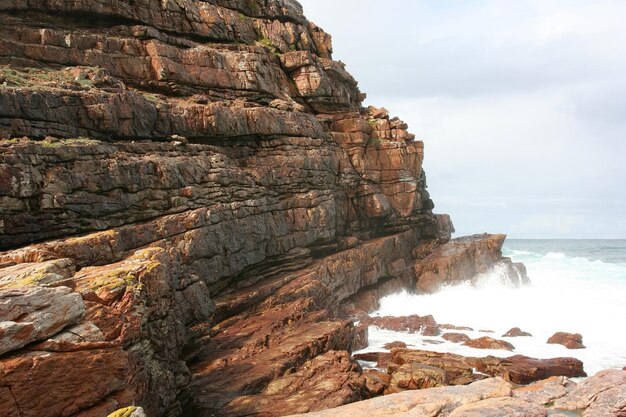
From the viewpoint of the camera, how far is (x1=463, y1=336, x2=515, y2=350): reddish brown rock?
30.8 meters

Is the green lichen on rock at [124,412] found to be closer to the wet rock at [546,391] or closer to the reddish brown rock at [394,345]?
the wet rock at [546,391]

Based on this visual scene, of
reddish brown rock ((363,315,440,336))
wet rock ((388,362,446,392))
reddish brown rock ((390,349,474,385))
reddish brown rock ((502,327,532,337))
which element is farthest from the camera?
reddish brown rock ((363,315,440,336))

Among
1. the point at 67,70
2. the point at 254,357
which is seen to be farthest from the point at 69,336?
the point at 67,70

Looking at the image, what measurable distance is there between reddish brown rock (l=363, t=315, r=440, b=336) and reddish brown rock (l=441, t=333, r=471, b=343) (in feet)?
4.47

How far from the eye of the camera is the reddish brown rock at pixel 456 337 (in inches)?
1297

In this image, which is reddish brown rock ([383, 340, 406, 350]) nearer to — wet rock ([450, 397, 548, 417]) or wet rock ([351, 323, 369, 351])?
wet rock ([351, 323, 369, 351])

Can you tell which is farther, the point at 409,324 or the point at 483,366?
the point at 409,324

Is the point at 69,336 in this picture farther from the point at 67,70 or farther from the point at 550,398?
the point at 67,70

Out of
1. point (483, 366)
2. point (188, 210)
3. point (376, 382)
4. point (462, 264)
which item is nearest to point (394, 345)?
point (483, 366)

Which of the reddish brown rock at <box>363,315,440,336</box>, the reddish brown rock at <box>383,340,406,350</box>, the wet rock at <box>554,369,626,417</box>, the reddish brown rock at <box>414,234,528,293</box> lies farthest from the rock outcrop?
the reddish brown rock at <box>414,234,528,293</box>

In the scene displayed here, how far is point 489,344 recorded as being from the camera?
3109cm

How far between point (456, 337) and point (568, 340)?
837 centimetres

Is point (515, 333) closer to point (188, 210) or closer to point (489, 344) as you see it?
point (489, 344)

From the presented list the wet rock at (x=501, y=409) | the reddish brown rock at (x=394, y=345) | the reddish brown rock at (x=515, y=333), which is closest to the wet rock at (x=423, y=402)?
the wet rock at (x=501, y=409)
